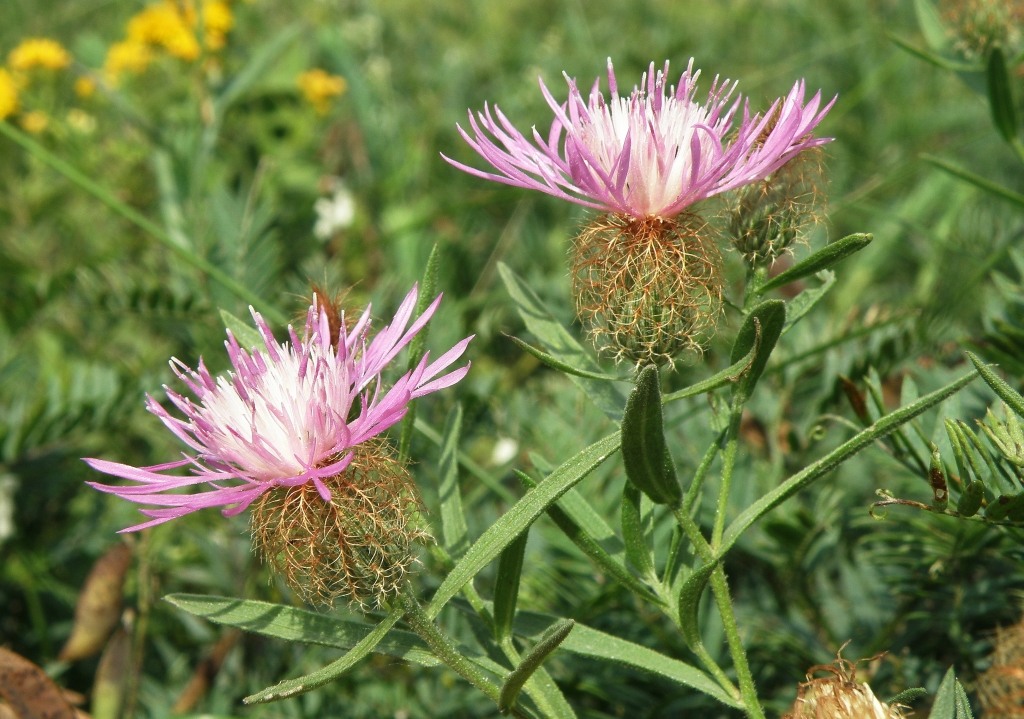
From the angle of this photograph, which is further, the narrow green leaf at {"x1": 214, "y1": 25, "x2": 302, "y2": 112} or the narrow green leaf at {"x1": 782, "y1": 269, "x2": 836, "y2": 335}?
the narrow green leaf at {"x1": 214, "y1": 25, "x2": 302, "y2": 112}

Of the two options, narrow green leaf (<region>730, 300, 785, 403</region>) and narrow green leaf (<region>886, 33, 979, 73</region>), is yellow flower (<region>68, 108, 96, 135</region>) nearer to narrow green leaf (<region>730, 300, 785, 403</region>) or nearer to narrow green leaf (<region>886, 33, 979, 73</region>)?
narrow green leaf (<region>886, 33, 979, 73</region>)


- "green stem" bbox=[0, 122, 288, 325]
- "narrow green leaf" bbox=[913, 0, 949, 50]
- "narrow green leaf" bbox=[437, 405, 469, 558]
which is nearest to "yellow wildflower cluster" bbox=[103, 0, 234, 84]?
"green stem" bbox=[0, 122, 288, 325]

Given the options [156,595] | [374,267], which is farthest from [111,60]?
[156,595]

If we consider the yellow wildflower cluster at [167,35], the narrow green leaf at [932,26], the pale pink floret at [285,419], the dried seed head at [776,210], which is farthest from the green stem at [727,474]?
the yellow wildflower cluster at [167,35]

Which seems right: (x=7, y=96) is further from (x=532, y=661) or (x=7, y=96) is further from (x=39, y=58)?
(x=532, y=661)

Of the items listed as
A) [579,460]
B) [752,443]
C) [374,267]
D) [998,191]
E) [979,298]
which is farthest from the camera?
[374,267]

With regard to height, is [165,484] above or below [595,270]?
below

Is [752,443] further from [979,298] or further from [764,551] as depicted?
[979,298]
